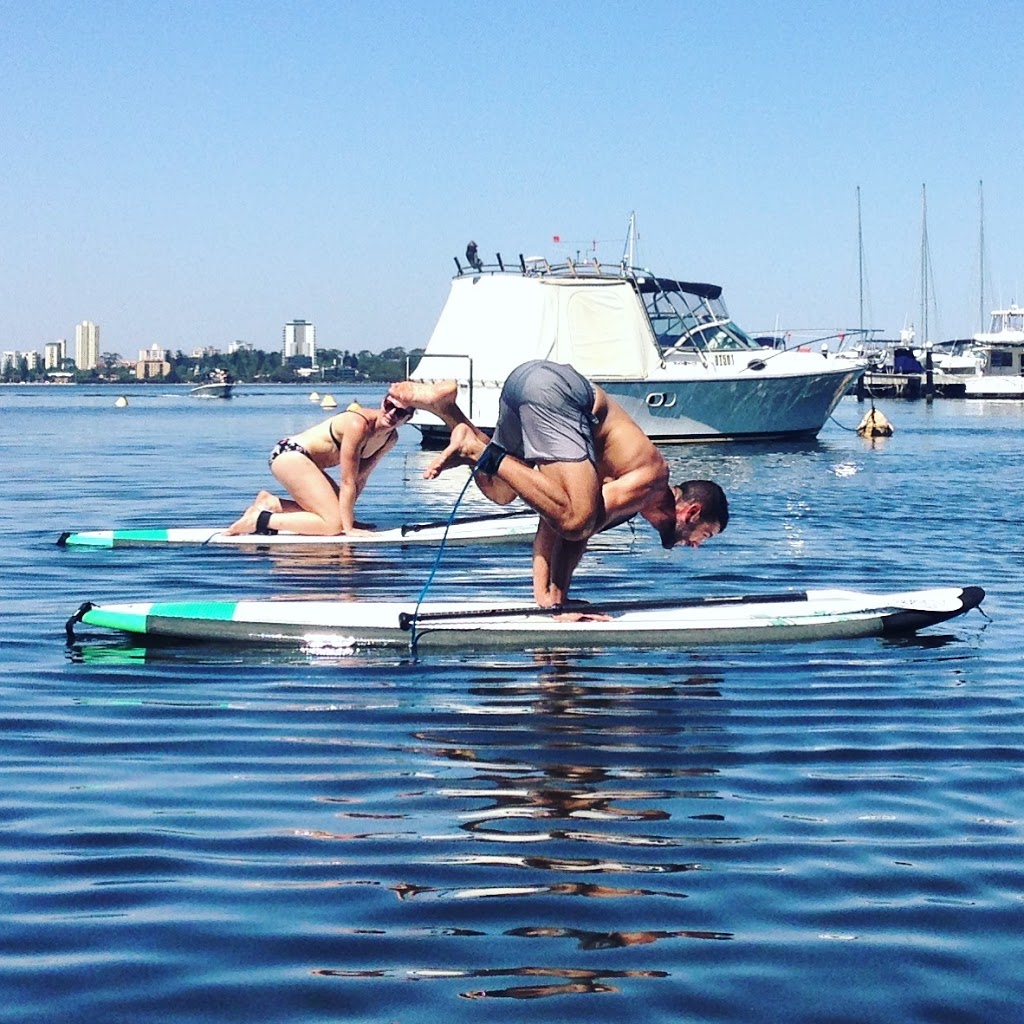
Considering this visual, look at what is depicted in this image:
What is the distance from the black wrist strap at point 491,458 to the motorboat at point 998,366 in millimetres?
91925

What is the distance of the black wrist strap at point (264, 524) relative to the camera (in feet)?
50.1

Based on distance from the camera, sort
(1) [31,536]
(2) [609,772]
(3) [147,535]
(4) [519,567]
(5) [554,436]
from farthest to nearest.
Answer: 1. (1) [31,536]
2. (3) [147,535]
3. (4) [519,567]
4. (5) [554,436]
5. (2) [609,772]

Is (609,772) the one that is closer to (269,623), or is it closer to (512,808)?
(512,808)

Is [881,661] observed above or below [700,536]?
below

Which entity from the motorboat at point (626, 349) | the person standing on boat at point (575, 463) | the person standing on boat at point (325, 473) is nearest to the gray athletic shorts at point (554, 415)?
the person standing on boat at point (575, 463)

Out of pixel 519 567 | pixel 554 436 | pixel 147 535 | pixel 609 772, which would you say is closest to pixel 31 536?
pixel 147 535

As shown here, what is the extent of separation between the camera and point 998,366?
104 m

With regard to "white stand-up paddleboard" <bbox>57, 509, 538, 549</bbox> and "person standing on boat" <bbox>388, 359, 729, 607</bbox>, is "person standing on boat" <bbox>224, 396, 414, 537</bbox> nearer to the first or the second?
"white stand-up paddleboard" <bbox>57, 509, 538, 549</bbox>

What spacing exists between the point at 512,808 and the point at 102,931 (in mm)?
1729

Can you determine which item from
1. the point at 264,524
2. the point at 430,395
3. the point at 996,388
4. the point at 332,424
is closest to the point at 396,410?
the point at 332,424

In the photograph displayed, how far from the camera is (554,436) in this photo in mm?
8867

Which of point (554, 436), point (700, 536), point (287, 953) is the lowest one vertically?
point (287, 953)

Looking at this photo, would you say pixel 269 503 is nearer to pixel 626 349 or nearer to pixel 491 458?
pixel 491 458

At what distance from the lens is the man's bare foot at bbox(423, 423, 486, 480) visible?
29.5 ft
